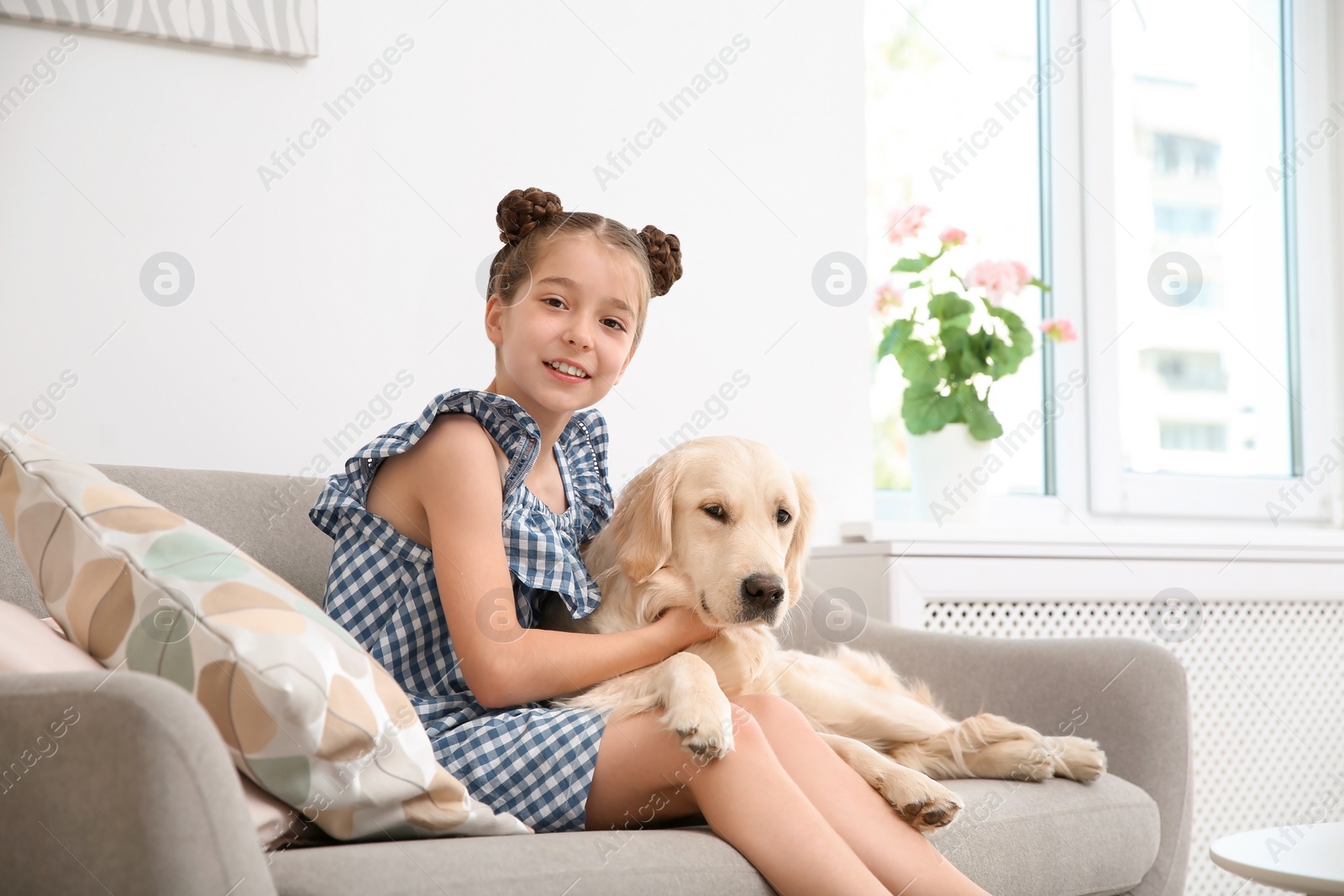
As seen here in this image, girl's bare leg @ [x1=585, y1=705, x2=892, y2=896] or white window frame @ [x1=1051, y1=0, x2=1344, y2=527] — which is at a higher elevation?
white window frame @ [x1=1051, y1=0, x2=1344, y2=527]

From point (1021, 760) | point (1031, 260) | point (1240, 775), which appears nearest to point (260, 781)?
point (1021, 760)

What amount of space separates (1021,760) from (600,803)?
633mm

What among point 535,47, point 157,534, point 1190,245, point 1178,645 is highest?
point 535,47

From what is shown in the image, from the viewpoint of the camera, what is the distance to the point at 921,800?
1285mm

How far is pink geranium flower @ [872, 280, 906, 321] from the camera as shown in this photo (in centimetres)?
272

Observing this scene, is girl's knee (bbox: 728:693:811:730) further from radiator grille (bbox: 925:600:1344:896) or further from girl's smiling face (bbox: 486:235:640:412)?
radiator grille (bbox: 925:600:1344:896)

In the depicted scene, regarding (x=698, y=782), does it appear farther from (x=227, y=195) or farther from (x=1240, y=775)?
(x=1240, y=775)

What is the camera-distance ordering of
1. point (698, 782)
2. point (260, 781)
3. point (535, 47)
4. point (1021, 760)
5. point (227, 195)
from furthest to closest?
point (535, 47) < point (227, 195) < point (1021, 760) < point (698, 782) < point (260, 781)

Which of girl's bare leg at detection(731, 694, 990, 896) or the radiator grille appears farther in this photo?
the radiator grille

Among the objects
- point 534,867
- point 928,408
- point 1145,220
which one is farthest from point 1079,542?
point 534,867

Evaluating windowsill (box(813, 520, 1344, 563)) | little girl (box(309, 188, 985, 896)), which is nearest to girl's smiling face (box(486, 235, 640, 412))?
little girl (box(309, 188, 985, 896))

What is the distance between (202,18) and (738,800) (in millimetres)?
1665

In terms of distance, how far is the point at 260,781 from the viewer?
99 centimetres

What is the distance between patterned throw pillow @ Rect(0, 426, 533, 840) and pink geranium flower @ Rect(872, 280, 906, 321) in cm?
191
